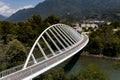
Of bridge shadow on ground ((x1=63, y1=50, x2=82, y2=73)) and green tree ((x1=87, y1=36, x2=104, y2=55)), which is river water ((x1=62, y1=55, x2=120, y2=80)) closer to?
bridge shadow on ground ((x1=63, y1=50, x2=82, y2=73))

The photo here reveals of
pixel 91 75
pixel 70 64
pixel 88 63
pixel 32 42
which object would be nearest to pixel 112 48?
pixel 88 63

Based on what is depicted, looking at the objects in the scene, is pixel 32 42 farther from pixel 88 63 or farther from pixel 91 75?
pixel 91 75

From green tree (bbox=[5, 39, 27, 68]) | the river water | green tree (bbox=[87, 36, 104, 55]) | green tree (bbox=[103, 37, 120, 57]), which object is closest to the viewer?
green tree (bbox=[5, 39, 27, 68])

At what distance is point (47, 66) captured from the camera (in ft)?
77.7

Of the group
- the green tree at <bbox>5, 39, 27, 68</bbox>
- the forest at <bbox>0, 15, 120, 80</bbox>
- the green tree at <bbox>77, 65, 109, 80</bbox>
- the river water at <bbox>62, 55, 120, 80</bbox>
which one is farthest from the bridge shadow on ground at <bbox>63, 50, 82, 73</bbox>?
the green tree at <bbox>77, 65, 109, 80</bbox>

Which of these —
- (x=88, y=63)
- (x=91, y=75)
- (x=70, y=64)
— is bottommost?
(x=88, y=63)

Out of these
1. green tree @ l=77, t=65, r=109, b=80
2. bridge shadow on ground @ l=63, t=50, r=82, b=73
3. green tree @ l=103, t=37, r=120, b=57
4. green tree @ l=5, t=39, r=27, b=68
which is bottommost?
green tree @ l=103, t=37, r=120, b=57

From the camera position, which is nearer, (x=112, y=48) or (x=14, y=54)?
(x=14, y=54)

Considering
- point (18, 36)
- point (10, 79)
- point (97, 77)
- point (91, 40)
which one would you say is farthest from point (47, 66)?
point (18, 36)

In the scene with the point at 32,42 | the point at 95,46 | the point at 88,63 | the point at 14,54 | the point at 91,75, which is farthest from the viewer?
the point at 32,42

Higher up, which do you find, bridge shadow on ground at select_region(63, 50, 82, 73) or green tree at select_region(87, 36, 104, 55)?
bridge shadow on ground at select_region(63, 50, 82, 73)

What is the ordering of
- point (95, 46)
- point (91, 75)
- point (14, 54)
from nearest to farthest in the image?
point (91, 75) < point (14, 54) < point (95, 46)

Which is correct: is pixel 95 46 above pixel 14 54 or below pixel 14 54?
below

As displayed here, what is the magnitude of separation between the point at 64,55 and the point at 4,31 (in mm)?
42488
